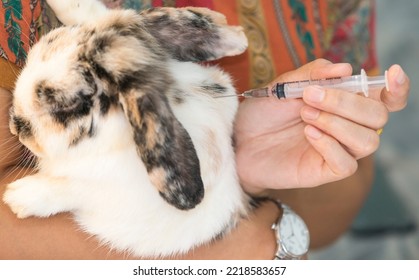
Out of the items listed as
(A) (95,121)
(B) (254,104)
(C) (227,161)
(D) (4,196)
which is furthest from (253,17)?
(D) (4,196)

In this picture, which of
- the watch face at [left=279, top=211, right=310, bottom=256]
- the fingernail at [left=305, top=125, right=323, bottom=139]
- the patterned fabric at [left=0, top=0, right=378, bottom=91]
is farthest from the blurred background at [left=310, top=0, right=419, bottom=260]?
the fingernail at [left=305, top=125, right=323, bottom=139]

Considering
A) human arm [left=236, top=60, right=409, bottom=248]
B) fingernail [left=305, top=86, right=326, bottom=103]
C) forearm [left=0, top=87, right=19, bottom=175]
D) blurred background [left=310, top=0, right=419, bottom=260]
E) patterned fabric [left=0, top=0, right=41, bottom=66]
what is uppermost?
patterned fabric [left=0, top=0, right=41, bottom=66]

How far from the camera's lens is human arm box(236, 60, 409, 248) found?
83 centimetres

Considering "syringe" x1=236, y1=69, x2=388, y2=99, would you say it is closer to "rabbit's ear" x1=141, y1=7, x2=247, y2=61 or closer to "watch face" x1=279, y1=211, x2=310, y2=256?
"rabbit's ear" x1=141, y1=7, x2=247, y2=61

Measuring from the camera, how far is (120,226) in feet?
2.95

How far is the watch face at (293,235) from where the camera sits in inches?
41.4

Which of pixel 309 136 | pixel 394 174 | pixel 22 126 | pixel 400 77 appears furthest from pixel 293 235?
pixel 394 174

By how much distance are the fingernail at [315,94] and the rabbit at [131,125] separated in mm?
133

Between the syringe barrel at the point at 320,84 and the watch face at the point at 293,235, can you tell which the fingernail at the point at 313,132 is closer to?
the syringe barrel at the point at 320,84

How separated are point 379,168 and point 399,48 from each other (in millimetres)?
377

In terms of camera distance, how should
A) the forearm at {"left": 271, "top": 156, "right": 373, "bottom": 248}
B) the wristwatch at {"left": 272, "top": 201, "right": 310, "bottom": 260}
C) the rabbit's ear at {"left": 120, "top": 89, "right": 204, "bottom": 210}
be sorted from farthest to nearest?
the forearm at {"left": 271, "top": 156, "right": 373, "bottom": 248} → the wristwatch at {"left": 272, "top": 201, "right": 310, "bottom": 260} → the rabbit's ear at {"left": 120, "top": 89, "right": 204, "bottom": 210}

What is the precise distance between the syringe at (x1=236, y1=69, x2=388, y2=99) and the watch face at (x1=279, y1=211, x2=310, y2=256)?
28cm

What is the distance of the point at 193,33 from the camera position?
84 cm

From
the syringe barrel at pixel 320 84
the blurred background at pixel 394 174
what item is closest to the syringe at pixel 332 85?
the syringe barrel at pixel 320 84
